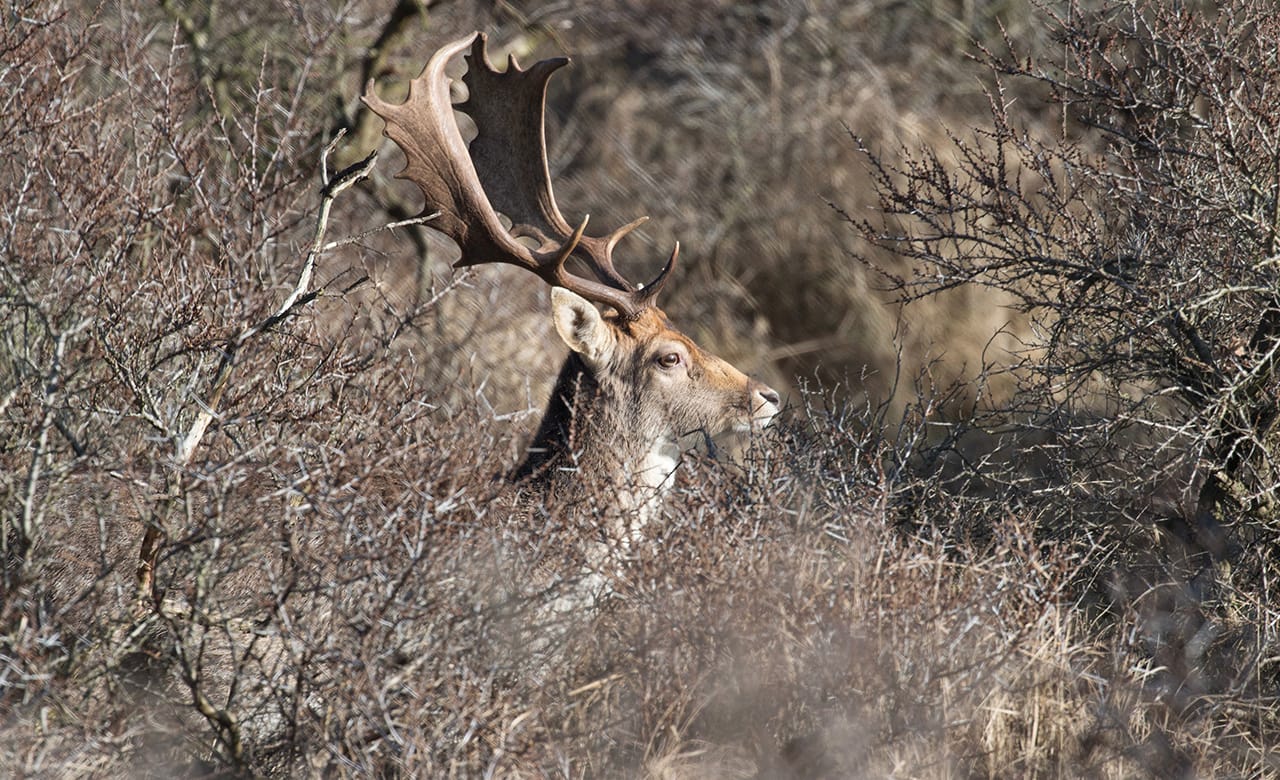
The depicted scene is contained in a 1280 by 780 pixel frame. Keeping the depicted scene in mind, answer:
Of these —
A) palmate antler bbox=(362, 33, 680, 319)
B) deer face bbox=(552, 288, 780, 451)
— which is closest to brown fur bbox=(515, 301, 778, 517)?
deer face bbox=(552, 288, 780, 451)

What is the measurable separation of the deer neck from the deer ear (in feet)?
0.32

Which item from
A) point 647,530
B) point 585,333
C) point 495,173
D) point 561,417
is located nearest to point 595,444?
point 561,417

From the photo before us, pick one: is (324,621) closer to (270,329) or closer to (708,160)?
(270,329)

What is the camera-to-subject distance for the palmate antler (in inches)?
231

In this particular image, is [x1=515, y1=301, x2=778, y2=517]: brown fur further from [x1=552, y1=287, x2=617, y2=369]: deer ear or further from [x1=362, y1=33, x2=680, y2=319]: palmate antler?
[x1=362, y1=33, x2=680, y2=319]: palmate antler

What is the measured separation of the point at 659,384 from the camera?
6043 millimetres

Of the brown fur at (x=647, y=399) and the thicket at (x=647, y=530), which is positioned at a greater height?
the thicket at (x=647, y=530)

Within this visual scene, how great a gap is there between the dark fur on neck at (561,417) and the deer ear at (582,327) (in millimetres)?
86

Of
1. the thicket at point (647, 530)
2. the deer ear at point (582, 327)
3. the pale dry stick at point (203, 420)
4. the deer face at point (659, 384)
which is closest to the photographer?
the thicket at point (647, 530)

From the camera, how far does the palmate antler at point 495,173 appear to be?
5.86 metres

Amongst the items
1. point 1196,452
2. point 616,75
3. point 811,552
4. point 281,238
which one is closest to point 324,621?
point 811,552

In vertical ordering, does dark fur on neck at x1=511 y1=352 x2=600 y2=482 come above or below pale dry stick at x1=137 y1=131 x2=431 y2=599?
below

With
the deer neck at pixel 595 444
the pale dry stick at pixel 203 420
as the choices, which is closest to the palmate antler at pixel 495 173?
the deer neck at pixel 595 444

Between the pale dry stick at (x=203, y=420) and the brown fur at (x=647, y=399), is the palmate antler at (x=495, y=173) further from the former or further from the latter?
the pale dry stick at (x=203, y=420)
